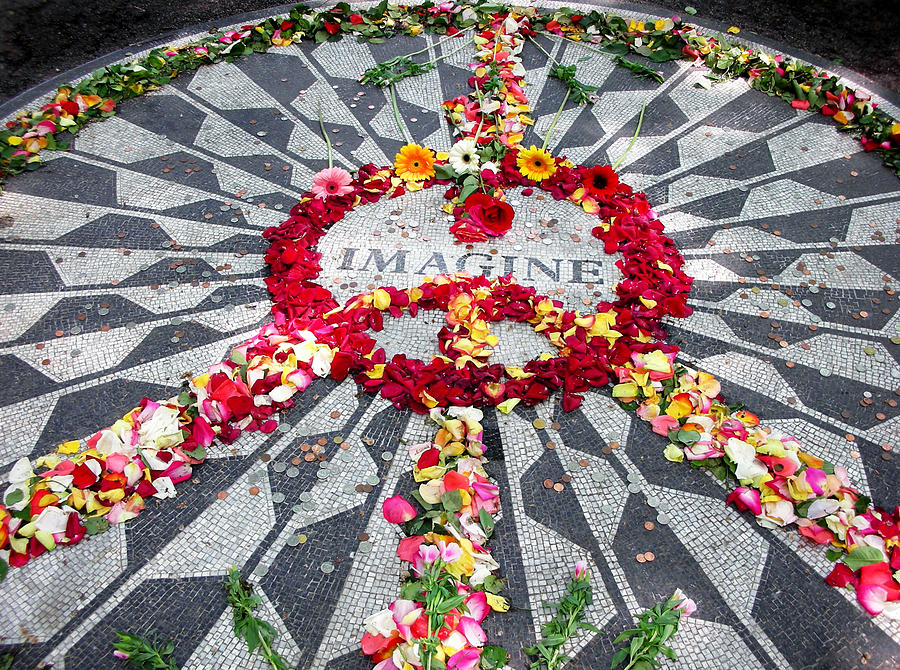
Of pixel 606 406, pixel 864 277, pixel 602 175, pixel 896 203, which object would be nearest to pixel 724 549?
pixel 606 406

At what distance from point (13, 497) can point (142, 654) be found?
133cm

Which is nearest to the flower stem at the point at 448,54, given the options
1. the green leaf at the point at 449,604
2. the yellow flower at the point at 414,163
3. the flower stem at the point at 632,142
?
the yellow flower at the point at 414,163

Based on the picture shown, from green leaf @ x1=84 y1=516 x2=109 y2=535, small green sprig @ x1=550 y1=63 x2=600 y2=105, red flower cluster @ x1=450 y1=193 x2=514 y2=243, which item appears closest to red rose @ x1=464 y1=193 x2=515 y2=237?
red flower cluster @ x1=450 y1=193 x2=514 y2=243

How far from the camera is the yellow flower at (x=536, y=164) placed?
5.85m

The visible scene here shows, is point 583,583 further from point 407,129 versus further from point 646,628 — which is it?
point 407,129

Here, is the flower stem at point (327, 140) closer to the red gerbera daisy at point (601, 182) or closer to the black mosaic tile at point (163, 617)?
the red gerbera daisy at point (601, 182)

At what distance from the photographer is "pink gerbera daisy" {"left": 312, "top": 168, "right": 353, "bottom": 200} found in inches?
223

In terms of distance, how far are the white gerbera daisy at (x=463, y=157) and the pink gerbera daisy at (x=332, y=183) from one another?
3.26ft

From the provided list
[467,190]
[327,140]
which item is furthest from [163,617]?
[327,140]

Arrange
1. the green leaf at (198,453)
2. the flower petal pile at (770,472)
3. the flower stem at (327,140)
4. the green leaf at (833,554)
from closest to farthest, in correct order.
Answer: the flower petal pile at (770,472) < the green leaf at (833,554) < the green leaf at (198,453) < the flower stem at (327,140)

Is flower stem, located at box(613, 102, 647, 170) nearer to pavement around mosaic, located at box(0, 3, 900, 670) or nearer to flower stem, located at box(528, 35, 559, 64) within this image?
pavement around mosaic, located at box(0, 3, 900, 670)

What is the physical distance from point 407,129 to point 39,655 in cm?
534

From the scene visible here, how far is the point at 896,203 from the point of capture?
579 centimetres

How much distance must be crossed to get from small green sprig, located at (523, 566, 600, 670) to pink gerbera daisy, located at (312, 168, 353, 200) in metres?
3.79
